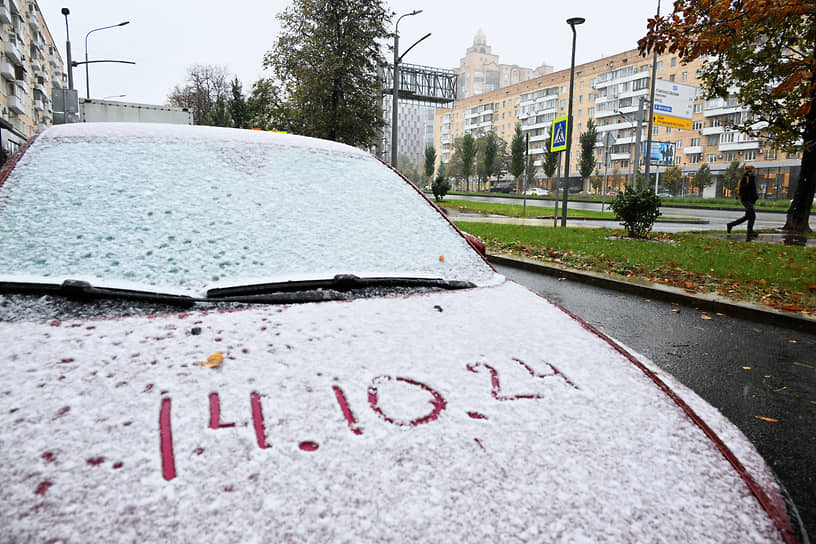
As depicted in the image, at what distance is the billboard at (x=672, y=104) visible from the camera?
28.2 metres

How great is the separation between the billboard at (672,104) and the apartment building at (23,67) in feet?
119

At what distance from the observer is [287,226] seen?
1970mm

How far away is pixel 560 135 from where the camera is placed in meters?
15.2

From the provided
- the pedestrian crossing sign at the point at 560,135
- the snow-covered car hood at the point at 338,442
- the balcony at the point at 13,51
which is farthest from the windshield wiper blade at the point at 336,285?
the balcony at the point at 13,51

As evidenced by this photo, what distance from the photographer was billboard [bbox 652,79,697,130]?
28156 mm

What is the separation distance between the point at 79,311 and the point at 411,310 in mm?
923

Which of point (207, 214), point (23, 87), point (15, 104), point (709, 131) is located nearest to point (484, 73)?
point (709, 131)

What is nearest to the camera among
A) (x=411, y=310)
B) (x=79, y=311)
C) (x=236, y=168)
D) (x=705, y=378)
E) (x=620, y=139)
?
(x=79, y=311)

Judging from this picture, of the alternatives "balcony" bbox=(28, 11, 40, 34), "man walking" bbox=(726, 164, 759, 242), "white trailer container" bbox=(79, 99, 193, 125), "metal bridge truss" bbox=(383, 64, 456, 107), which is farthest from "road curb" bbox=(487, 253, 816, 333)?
"balcony" bbox=(28, 11, 40, 34)

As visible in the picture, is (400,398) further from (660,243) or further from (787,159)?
(787,159)

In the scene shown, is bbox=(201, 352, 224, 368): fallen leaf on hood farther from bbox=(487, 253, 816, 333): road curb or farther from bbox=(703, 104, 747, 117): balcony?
bbox=(703, 104, 747, 117): balcony

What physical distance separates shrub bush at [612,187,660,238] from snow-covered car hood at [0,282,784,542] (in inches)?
490

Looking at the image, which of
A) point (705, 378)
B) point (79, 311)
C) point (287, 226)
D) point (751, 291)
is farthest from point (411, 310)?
point (751, 291)

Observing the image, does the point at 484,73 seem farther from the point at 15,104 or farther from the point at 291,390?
the point at 291,390
